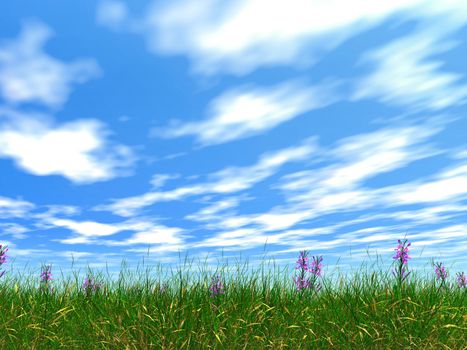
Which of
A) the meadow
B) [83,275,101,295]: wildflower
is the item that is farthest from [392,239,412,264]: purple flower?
[83,275,101,295]: wildflower

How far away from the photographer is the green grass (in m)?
7.58

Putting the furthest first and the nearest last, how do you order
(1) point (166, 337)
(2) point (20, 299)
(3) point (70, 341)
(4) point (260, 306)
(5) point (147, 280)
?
(2) point (20, 299), (5) point (147, 280), (4) point (260, 306), (3) point (70, 341), (1) point (166, 337)

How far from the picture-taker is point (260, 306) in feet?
27.9

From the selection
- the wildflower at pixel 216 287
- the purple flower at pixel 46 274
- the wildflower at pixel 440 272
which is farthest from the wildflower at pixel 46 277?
the wildflower at pixel 440 272

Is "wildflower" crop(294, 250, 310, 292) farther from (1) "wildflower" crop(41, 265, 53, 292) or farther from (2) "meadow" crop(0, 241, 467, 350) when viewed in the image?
(1) "wildflower" crop(41, 265, 53, 292)

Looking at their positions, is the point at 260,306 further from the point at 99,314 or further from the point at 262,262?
the point at 99,314

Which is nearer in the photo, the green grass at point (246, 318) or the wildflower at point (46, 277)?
the green grass at point (246, 318)

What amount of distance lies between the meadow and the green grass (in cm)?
2

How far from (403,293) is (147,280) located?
4549 millimetres

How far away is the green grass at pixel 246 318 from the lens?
24.9 ft

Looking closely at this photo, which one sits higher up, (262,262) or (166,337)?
(262,262)

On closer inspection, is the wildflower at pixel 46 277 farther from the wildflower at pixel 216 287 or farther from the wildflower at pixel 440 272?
the wildflower at pixel 440 272

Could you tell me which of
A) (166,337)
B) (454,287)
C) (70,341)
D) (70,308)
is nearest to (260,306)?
(166,337)

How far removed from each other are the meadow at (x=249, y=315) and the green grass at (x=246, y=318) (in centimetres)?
2
